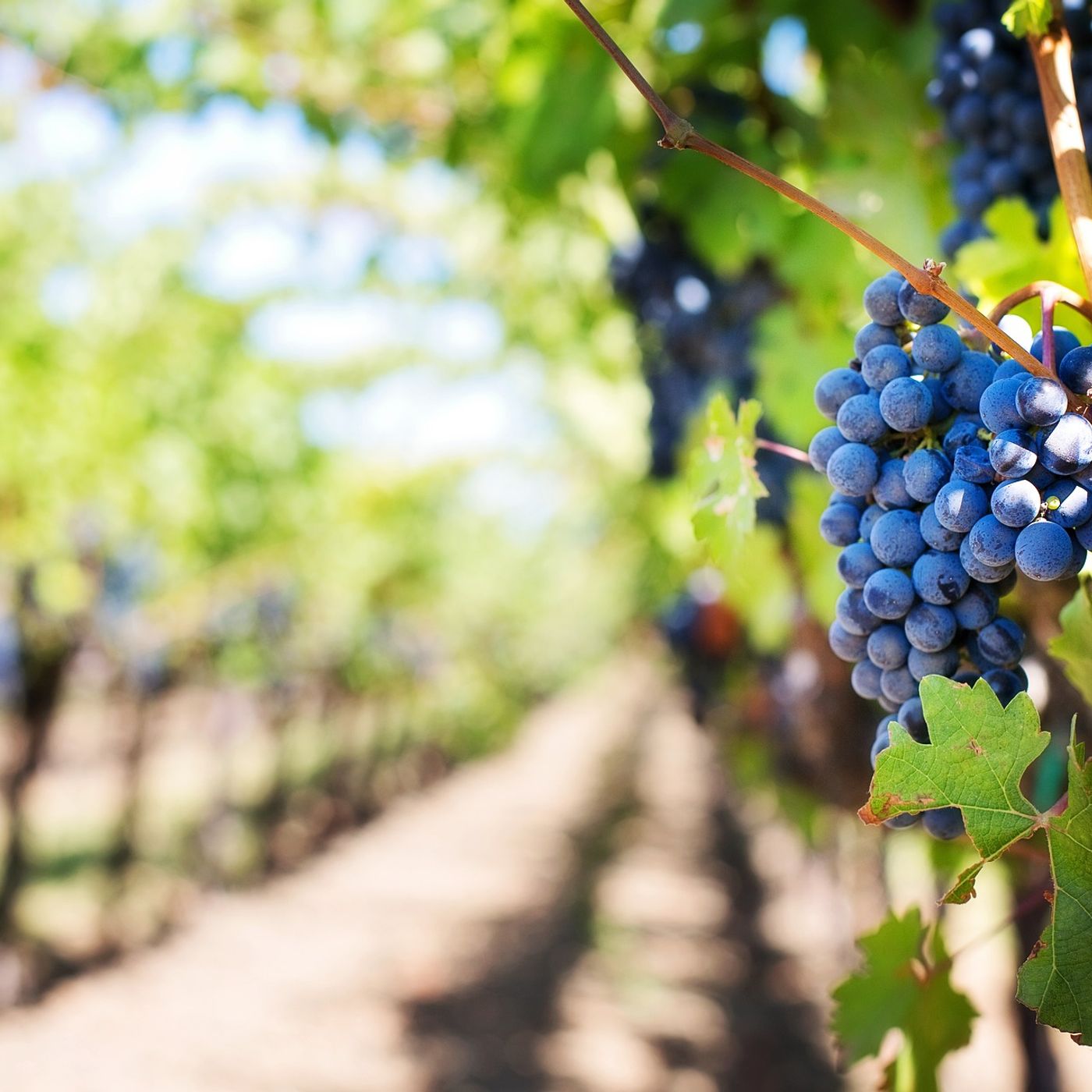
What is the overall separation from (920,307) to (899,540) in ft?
0.62

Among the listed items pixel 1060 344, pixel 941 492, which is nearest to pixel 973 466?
pixel 941 492

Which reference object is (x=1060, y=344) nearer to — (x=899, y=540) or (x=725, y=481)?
(x=899, y=540)

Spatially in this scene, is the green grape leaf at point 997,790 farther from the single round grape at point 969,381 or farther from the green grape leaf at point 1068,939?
the single round grape at point 969,381

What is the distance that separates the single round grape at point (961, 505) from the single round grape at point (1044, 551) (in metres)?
0.05

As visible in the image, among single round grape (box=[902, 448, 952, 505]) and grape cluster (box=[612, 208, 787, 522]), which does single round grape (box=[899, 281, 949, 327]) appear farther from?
grape cluster (box=[612, 208, 787, 522])

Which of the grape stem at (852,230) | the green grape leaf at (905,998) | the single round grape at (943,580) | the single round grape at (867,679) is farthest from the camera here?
the green grape leaf at (905,998)

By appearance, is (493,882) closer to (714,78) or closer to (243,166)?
(243,166)

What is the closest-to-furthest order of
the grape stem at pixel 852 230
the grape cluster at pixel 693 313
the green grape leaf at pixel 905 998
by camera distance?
the grape stem at pixel 852 230 → the green grape leaf at pixel 905 998 → the grape cluster at pixel 693 313

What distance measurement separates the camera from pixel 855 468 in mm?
870

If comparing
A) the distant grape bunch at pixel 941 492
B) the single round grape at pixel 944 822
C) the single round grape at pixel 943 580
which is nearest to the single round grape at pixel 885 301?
the distant grape bunch at pixel 941 492

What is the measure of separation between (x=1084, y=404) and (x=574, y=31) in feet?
4.35

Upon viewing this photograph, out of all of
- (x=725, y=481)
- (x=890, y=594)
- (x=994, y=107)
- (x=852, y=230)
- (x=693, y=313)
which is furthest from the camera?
(x=693, y=313)

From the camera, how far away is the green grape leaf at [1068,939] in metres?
0.74

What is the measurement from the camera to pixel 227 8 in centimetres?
266
